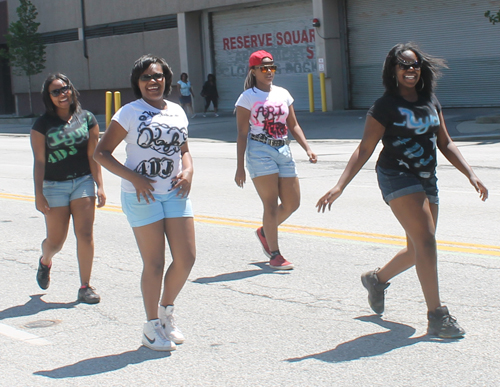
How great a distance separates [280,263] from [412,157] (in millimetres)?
2296

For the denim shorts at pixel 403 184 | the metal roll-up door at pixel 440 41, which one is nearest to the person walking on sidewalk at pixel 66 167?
the denim shorts at pixel 403 184

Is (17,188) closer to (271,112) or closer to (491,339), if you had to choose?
(271,112)

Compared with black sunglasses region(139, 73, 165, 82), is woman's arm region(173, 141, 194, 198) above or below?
below

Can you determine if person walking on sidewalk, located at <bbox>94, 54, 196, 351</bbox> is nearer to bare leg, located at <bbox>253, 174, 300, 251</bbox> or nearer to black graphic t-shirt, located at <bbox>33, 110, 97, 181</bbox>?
black graphic t-shirt, located at <bbox>33, 110, 97, 181</bbox>

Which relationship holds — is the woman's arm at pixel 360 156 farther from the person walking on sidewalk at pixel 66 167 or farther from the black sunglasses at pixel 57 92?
the black sunglasses at pixel 57 92

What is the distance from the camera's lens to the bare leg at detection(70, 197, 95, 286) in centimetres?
598

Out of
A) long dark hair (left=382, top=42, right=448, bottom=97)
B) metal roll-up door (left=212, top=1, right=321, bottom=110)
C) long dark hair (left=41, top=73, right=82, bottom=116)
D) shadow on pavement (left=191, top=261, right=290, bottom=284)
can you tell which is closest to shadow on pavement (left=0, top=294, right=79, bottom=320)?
shadow on pavement (left=191, top=261, right=290, bottom=284)

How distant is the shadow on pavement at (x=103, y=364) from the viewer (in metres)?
4.49

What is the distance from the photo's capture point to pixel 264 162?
22.2 ft

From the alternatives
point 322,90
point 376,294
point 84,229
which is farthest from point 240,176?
point 322,90

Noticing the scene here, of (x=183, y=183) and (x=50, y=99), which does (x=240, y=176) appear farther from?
(x=183, y=183)

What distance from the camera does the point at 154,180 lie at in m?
4.74

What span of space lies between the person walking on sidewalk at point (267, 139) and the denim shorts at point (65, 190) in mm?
1455

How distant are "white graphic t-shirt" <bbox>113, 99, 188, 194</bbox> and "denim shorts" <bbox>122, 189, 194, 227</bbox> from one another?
0.04 metres
